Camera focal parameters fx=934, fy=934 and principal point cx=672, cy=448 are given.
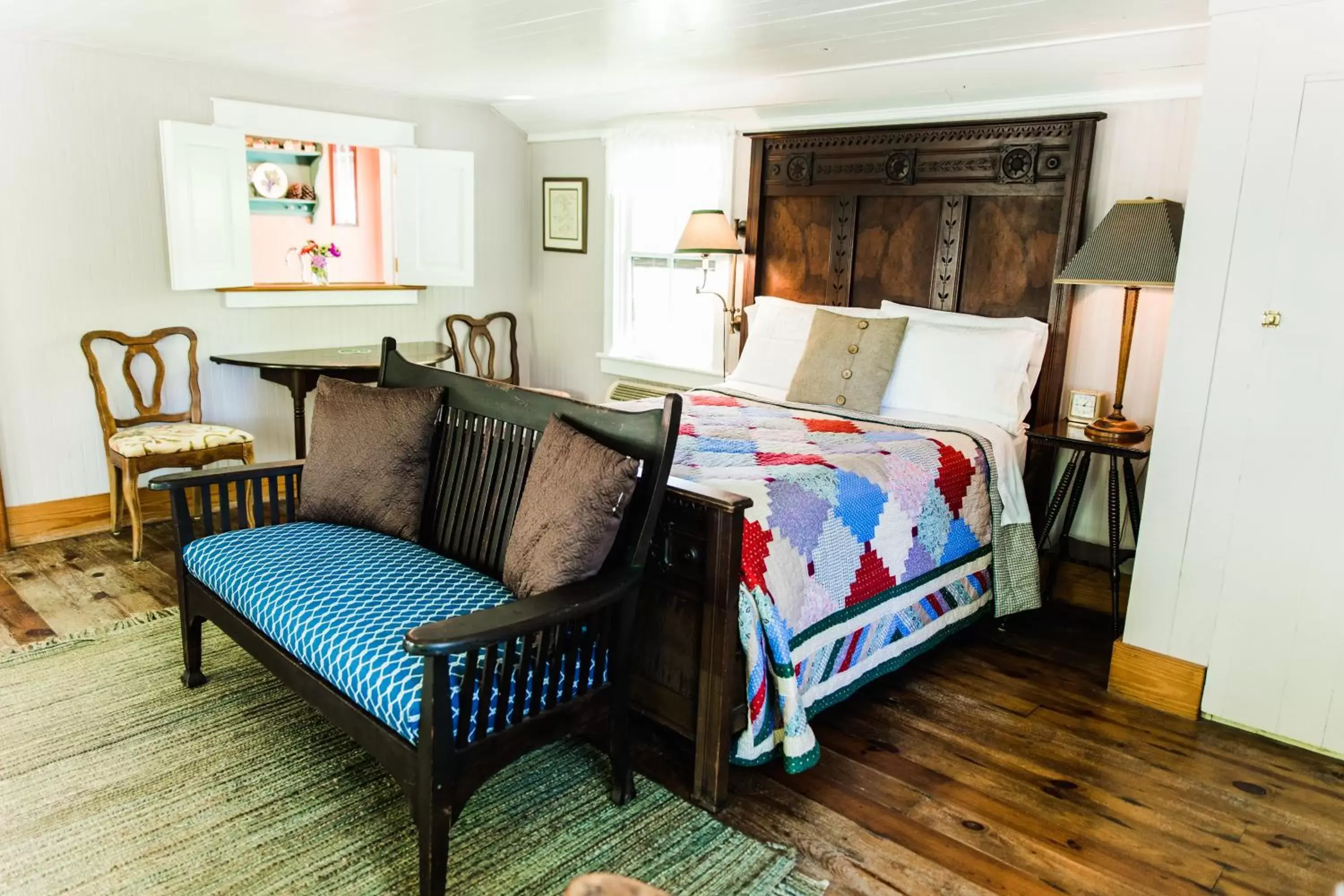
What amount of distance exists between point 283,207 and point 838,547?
4.40 metres

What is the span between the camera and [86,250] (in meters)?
4.20

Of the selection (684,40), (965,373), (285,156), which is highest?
(684,40)

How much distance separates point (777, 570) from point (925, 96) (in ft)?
8.25

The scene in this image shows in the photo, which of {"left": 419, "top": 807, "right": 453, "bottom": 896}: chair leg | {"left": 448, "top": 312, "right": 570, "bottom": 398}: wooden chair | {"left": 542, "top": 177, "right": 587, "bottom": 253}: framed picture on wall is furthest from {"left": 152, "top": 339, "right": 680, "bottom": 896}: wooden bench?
{"left": 542, "top": 177, "right": 587, "bottom": 253}: framed picture on wall

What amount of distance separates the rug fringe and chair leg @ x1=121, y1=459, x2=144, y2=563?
2.09 ft

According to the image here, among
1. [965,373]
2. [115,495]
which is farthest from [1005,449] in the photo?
[115,495]

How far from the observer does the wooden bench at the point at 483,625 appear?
1.86m

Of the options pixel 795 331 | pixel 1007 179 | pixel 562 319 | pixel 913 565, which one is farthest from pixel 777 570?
pixel 562 319

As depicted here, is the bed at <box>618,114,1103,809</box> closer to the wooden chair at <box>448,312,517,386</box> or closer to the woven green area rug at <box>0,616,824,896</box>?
the woven green area rug at <box>0,616,824,896</box>

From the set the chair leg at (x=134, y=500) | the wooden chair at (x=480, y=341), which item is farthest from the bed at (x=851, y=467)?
the chair leg at (x=134, y=500)

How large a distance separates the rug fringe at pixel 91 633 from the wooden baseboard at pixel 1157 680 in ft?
10.8

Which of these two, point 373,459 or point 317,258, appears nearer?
point 373,459

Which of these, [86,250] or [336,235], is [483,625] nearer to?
[86,250]

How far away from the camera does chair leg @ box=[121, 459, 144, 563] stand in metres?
3.94
